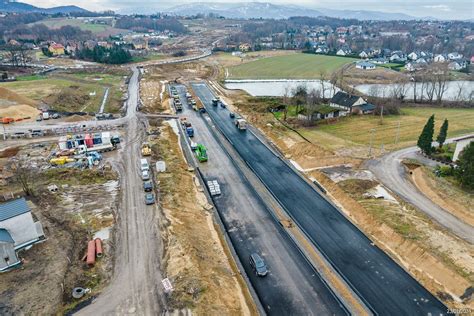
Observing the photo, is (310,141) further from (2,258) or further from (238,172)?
(2,258)

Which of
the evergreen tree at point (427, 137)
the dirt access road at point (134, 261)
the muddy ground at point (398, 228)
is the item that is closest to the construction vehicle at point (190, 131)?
the dirt access road at point (134, 261)

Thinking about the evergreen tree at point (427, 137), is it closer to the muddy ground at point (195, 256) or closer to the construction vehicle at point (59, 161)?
the muddy ground at point (195, 256)

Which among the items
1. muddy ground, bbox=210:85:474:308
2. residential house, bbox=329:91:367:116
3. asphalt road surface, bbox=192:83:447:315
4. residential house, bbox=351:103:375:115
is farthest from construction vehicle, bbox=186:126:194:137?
residential house, bbox=351:103:375:115

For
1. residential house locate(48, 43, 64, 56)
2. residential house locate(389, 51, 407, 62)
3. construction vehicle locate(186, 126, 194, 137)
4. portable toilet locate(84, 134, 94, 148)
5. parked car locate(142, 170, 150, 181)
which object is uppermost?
residential house locate(48, 43, 64, 56)

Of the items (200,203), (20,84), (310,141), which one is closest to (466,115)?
(310,141)

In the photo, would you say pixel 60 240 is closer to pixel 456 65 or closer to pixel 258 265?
pixel 258 265

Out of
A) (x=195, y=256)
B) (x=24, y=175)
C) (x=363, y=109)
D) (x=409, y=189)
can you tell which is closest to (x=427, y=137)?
(x=409, y=189)

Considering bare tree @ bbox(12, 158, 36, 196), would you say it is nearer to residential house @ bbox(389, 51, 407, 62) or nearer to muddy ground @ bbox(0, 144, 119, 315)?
muddy ground @ bbox(0, 144, 119, 315)
